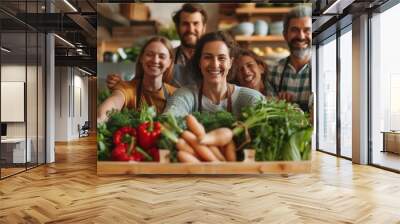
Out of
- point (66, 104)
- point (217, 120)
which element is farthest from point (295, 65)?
point (66, 104)

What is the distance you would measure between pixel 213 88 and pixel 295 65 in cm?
133

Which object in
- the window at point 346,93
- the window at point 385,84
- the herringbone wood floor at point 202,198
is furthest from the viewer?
the window at point 346,93

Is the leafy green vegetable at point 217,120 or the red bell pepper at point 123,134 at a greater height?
the leafy green vegetable at point 217,120

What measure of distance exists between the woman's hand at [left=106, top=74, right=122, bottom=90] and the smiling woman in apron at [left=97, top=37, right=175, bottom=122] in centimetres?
6

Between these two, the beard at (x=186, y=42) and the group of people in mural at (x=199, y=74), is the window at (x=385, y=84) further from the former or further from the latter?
the beard at (x=186, y=42)

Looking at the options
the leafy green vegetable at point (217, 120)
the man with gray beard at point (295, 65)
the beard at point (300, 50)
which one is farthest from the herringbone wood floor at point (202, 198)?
the beard at point (300, 50)

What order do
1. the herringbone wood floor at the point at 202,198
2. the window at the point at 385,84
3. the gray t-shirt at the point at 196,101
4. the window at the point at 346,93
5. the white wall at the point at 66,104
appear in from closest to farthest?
the herringbone wood floor at the point at 202,198 < the gray t-shirt at the point at 196,101 < the window at the point at 385,84 < the window at the point at 346,93 < the white wall at the point at 66,104

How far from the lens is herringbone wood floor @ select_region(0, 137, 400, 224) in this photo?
13.1 feet

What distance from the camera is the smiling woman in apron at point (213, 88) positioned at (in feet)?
20.5

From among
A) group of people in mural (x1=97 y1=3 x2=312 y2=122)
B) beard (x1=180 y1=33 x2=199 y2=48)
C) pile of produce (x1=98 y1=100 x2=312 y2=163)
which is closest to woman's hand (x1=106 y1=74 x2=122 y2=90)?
group of people in mural (x1=97 y1=3 x2=312 y2=122)

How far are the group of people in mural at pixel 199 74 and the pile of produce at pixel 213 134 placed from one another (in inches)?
7.0

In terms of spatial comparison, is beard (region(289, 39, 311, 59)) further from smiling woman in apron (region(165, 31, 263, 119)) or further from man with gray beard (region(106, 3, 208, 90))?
man with gray beard (region(106, 3, 208, 90))

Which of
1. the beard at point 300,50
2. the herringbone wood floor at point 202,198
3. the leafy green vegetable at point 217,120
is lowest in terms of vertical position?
the herringbone wood floor at point 202,198

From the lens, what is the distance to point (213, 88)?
20.6ft
